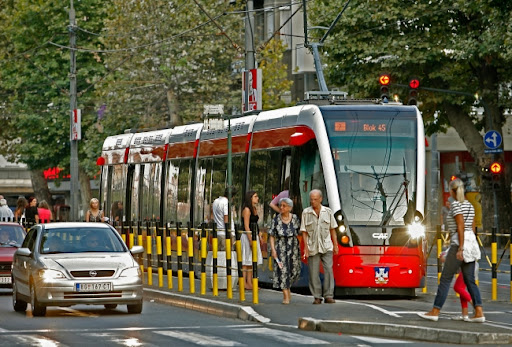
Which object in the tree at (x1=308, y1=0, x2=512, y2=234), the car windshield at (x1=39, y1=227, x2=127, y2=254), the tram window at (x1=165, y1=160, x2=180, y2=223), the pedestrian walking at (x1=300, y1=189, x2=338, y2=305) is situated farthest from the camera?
the tree at (x1=308, y1=0, x2=512, y2=234)

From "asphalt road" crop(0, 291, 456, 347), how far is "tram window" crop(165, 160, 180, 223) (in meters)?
11.0

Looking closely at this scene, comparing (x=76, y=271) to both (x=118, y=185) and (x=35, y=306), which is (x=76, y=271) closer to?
(x=35, y=306)

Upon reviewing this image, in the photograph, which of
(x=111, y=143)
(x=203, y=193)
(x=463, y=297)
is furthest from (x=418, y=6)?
(x=463, y=297)

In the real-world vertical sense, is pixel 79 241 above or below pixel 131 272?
above

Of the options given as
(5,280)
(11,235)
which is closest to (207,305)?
(5,280)

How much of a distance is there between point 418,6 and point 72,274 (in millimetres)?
25070

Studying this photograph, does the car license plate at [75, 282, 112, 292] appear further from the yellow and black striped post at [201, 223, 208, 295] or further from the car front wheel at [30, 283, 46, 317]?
the yellow and black striped post at [201, 223, 208, 295]

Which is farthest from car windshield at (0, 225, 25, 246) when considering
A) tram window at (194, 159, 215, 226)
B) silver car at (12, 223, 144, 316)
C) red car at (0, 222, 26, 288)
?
silver car at (12, 223, 144, 316)

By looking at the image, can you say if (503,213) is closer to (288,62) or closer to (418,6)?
(418,6)

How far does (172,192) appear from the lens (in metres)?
32.4

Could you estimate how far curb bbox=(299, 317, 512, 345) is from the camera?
15.4m

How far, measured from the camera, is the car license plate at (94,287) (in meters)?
19.7

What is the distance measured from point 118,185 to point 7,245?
10.5 metres

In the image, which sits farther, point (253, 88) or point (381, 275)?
point (253, 88)
